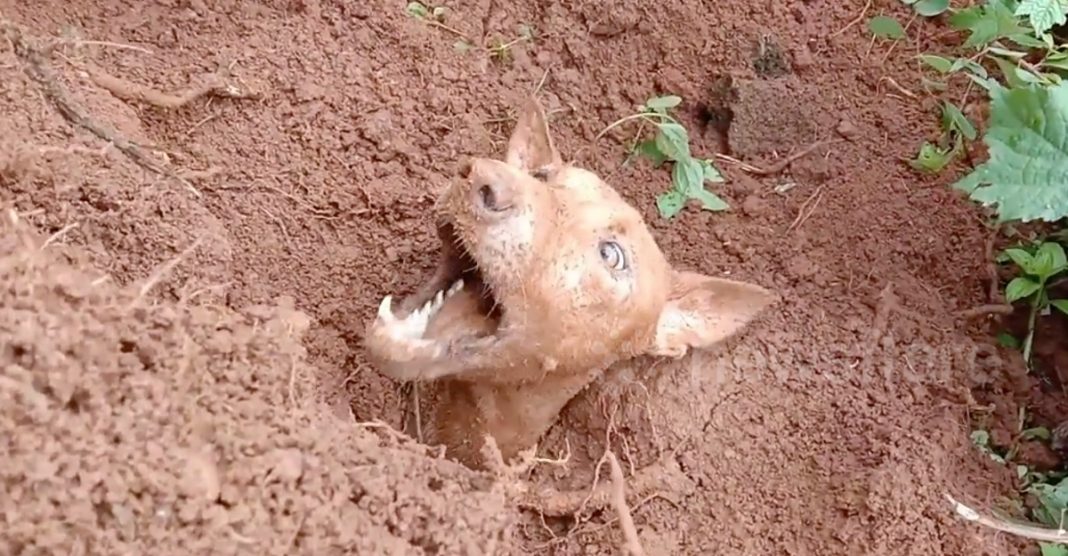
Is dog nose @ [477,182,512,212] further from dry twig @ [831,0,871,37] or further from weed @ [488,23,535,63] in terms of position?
dry twig @ [831,0,871,37]

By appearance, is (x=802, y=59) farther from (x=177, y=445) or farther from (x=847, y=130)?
(x=177, y=445)

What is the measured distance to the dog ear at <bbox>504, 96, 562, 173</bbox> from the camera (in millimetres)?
3000

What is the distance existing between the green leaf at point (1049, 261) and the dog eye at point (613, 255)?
1.13 m

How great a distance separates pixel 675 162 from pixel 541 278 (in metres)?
0.98

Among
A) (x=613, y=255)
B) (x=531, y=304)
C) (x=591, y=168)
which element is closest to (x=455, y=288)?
(x=531, y=304)

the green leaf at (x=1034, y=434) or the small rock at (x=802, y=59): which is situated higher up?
the small rock at (x=802, y=59)

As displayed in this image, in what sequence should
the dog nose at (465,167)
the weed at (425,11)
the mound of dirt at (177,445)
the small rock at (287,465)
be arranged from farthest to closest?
the weed at (425,11) → the dog nose at (465,167) → the small rock at (287,465) → the mound of dirt at (177,445)

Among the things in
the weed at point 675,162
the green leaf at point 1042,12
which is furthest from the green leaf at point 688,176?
the green leaf at point 1042,12

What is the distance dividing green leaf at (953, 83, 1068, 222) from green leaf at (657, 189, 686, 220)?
85 cm

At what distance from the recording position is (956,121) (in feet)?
10.9

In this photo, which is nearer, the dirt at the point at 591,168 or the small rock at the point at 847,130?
the dirt at the point at 591,168

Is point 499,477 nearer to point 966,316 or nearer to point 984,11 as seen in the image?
point 966,316

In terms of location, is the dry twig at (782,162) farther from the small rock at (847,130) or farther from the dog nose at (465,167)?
the dog nose at (465,167)

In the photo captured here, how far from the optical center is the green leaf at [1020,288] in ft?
9.94
